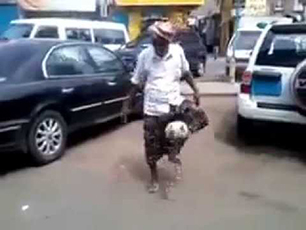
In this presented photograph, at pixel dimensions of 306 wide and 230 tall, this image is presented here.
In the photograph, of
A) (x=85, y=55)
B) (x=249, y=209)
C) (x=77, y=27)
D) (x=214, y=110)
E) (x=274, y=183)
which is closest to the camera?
(x=249, y=209)

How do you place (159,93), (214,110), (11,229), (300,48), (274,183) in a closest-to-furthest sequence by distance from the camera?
(11,229), (159,93), (274,183), (300,48), (214,110)

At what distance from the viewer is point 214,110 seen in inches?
416

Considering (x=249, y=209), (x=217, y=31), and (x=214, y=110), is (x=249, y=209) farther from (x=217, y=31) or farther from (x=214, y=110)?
(x=217, y=31)

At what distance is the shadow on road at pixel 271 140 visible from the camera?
738 centimetres

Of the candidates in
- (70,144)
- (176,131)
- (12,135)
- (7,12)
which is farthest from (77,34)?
(7,12)

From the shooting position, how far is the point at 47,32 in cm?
1623

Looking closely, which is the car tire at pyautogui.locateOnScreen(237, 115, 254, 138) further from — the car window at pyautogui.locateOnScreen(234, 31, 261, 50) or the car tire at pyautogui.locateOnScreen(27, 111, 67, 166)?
the car window at pyautogui.locateOnScreen(234, 31, 261, 50)

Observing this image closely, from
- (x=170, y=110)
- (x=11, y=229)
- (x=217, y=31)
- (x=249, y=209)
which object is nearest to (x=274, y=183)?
(x=249, y=209)

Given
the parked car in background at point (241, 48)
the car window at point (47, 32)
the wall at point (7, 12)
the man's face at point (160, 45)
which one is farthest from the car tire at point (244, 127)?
the wall at point (7, 12)

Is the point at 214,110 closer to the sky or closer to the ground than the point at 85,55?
closer to the ground

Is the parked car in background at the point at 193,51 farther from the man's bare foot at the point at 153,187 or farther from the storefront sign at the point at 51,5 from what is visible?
the man's bare foot at the point at 153,187

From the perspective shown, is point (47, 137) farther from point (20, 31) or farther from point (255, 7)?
point (255, 7)

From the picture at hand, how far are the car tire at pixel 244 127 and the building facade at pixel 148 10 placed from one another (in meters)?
19.0

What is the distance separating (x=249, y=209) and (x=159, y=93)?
1.44m
